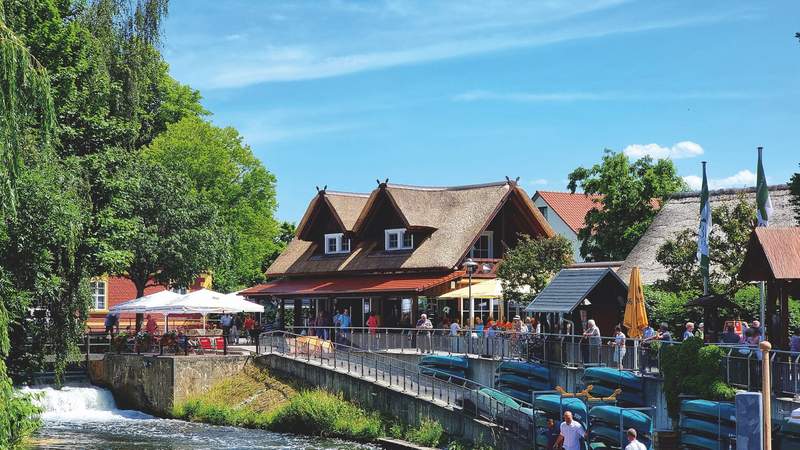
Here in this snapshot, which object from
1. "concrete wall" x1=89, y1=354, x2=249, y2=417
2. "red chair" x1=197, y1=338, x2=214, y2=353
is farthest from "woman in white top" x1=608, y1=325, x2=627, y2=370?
"red chair" x1=197, y1=338, x2=214, y2=353

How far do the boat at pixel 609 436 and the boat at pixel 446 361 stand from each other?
431 inches

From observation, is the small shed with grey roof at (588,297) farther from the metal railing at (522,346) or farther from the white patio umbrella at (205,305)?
the white patio umbrella at (205,305)

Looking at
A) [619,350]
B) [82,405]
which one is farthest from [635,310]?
[82,405]

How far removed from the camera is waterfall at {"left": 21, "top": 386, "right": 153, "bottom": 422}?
131 ft

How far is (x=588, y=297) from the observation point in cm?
3419

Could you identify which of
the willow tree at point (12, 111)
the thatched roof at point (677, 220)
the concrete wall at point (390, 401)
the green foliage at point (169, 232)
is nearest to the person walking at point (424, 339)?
the concrete wall at point (390, 401)

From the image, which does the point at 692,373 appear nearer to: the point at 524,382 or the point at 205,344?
the point at 524,382

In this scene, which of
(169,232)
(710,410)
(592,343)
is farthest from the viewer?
(169,232)

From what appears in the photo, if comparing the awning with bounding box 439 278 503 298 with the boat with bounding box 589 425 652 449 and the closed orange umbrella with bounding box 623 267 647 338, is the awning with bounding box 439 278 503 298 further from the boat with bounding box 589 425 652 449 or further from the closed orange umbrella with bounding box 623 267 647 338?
the boat with bounding box 589 425 652 449

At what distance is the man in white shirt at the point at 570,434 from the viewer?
23.4m

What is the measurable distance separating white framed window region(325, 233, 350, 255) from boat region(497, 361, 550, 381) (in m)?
20.8

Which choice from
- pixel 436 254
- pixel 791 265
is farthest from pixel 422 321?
pixel 791 265

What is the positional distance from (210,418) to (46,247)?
9.39 meters

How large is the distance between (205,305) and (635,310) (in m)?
17.5
